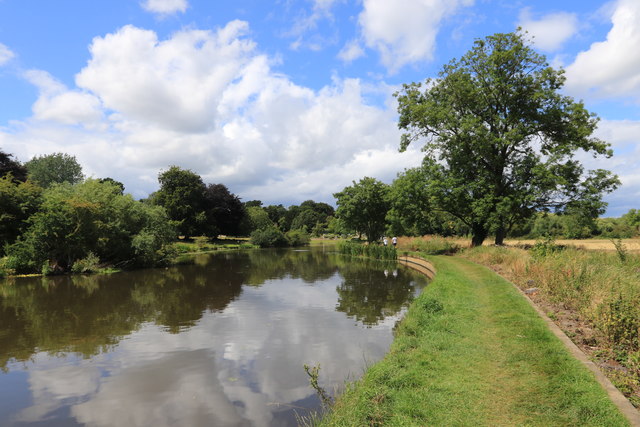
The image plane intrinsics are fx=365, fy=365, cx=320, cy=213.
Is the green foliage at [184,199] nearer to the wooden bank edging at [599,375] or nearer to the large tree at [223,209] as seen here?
the large tree at [223,209]

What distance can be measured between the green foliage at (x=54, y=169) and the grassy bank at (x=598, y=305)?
77618 millimetres

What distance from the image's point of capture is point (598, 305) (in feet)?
24.1

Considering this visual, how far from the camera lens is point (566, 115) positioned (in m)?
25.1

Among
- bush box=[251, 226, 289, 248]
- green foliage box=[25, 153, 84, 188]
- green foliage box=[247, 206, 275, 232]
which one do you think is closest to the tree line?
bush box=[251, 226, 289, 248]

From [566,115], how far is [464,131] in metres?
6.63

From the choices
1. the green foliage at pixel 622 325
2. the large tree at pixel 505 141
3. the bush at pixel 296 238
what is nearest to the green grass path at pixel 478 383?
the green foliage at pixel 622 325

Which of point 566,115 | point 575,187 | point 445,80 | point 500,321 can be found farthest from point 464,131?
point 500,321

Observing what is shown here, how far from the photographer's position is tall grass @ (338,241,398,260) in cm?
3198

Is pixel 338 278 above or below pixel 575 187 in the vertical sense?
below

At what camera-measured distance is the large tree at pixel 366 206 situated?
148 ft


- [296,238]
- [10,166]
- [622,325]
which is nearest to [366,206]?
[296,238]

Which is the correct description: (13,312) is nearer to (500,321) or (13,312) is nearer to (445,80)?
(500,321)

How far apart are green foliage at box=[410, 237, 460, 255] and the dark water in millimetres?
13696

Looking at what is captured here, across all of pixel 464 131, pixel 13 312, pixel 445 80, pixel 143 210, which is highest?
pixel 445 80
